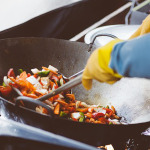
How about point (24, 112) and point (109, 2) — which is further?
point (109, 2)

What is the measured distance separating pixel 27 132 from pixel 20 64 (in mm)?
1005

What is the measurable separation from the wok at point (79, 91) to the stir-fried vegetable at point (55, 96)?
119 millimetres

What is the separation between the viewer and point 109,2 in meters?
4.13

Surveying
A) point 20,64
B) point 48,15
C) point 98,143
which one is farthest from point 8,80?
point 48,15

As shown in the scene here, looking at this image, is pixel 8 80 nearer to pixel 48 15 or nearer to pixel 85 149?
pixel 85 149

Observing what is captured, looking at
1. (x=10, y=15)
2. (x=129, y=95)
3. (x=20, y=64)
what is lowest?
(x=129, y=95)

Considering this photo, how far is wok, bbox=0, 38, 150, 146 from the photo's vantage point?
3.82ft

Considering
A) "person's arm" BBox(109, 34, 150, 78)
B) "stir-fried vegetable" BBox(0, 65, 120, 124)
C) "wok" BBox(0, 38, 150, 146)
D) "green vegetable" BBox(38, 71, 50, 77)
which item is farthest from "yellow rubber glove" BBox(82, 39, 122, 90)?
"green vegetable" BBox(38, 71, 50, 77)

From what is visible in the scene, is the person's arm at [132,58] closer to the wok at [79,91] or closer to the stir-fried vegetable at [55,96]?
the wok at [79,91]

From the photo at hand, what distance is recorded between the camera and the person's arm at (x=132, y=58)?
0.75 meters

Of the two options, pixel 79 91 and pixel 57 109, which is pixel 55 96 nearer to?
pixel 57 109

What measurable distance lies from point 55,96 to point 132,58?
33.8 inches

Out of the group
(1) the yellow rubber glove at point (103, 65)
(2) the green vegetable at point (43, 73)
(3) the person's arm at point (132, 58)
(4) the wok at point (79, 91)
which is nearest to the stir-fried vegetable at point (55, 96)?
(2) the green vegetable at point (43, 73)

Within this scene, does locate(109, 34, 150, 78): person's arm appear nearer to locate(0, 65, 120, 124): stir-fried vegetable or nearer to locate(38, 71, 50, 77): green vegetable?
locate(0, 65, 120, 124): stir-fried vegetable
